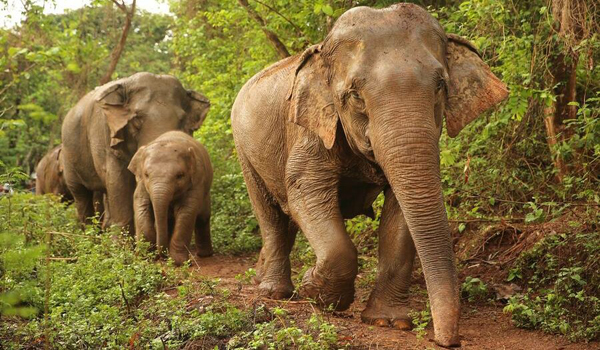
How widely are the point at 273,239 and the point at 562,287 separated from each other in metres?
2.60

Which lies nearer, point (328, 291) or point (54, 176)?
point (328, 291)

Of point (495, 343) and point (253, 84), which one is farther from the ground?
point (253, 84)

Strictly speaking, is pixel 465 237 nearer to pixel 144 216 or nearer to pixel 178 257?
pixel 178 257

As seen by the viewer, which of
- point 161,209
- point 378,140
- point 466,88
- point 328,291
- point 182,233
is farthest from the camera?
point 182,233

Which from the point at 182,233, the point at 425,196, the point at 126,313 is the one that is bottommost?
the point at 126,313

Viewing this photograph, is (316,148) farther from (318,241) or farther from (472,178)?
(472,178)

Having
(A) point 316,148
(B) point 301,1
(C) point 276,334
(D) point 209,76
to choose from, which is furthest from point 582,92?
(D) point 209,76

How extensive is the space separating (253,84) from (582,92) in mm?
3660

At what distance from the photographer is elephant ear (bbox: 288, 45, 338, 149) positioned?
6598mm

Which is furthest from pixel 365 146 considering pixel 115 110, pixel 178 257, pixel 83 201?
pixel 83 201

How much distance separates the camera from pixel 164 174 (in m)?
11.2

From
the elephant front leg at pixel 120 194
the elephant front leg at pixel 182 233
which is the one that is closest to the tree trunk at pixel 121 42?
the elephant front leg at pixel 120 194

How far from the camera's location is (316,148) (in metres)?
6.95

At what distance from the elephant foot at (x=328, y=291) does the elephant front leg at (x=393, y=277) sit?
21cm
